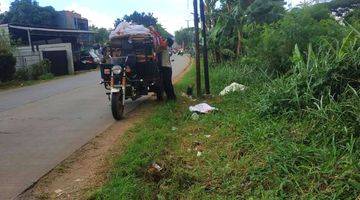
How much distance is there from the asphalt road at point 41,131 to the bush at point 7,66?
840cm

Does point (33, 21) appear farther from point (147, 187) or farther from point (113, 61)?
point (147, 187)

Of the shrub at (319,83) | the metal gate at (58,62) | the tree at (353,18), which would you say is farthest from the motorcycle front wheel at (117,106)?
the metal gate at (58,62)

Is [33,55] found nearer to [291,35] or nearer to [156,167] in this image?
[291,35]

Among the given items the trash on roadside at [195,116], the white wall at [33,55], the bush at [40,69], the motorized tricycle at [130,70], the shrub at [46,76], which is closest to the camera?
the trash on roadside at [195,116]

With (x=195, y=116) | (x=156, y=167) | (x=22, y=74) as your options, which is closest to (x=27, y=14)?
(x=22, y=74)

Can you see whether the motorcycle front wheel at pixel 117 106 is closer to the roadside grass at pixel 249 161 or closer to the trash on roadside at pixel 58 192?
the roadside grass at pixel 249 161

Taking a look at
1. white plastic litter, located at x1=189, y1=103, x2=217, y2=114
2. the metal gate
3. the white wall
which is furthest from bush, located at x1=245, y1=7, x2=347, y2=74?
the metal gate

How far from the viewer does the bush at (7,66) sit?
21.3 metres

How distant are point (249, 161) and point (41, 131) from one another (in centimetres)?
485

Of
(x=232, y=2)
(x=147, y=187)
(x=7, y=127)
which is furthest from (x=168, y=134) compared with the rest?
(x=232, y=2)

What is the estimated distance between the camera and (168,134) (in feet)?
23.8

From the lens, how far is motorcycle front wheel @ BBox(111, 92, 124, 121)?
9.02 meters

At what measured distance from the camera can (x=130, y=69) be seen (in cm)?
1005

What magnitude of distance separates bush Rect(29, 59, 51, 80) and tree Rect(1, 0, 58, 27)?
2512cm
